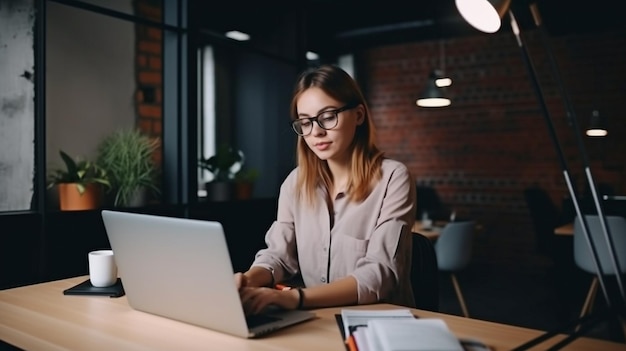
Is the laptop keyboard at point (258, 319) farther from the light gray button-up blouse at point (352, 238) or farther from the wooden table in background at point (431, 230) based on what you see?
the wooden table in background at point (431, 230)

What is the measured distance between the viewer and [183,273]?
1111 millimetres

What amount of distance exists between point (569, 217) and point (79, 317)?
4769 mm

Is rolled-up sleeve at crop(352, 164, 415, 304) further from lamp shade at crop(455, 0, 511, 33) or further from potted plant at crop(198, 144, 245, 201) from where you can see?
potted plant at crop(198, 144, 245, 201)

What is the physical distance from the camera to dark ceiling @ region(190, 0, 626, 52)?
4.52 meters

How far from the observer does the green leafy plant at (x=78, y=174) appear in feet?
9.04

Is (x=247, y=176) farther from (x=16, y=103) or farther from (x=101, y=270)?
(x=101, y=270)

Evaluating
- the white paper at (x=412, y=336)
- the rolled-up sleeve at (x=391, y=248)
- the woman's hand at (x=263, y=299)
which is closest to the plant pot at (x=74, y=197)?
the rolled-up sleeve at (x=391, y=248)

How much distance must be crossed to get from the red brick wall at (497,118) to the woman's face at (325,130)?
4.56m

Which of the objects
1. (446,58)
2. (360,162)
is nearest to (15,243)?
(360,162)

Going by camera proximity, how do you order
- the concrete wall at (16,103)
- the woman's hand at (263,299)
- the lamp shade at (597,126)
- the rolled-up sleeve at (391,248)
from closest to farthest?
the woman's hand at (263,299) → the rolled-up sleeve at (391,248) → the concrete wall at (16,103) → the lamp shade at (597,126)

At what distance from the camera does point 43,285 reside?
62.7 inches

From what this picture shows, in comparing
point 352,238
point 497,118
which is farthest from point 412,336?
point 497,118

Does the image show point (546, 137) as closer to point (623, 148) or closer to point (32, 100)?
point (623, 148)

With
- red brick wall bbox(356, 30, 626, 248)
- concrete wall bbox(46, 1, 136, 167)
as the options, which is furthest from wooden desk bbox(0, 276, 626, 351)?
red brick wall bbox(356, 30, 626, 248)
